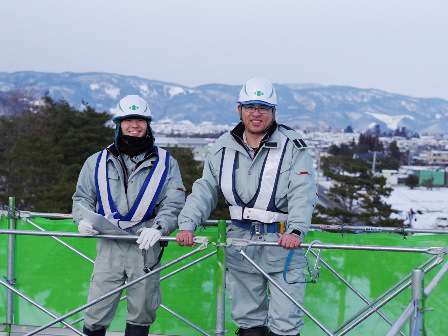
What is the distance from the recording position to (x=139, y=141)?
5008mm

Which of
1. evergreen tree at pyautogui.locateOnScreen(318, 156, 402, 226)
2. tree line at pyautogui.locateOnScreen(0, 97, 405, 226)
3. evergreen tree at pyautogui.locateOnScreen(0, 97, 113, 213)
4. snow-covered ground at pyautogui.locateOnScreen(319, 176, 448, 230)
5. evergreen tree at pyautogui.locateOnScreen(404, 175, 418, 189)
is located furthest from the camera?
evergreen tree at pyautogui.locateOnScreen(404, 175, 418, 189)

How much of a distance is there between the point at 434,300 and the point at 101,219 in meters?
3.14

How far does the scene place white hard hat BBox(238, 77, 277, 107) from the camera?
15.8 ft

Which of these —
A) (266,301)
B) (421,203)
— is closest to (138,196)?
(266,301)

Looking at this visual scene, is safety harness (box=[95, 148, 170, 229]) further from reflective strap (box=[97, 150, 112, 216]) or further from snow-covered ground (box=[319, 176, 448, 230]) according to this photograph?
snow-covered ground (box=[319, 176, 448, 230])

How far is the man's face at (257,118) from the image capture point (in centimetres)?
482

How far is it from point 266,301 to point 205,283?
149 cm

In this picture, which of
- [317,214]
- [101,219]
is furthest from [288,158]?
[317,214]

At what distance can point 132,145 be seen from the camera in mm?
5000

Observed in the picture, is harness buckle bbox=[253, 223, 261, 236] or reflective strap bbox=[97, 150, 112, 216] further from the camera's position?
reflective strap bbox=[97, 150, 112, 216]

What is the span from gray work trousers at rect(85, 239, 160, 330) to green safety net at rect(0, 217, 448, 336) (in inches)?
49.0

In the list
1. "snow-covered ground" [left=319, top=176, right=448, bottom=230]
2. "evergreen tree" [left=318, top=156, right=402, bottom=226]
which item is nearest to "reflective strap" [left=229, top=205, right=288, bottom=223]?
"evergreen tree" [left=318, top=156, right=402, bottom=226]

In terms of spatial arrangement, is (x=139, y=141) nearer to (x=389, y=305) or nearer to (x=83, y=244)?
(x=83, y=244)

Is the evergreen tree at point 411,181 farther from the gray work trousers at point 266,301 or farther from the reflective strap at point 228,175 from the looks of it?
the reflective strap at point 228,175
